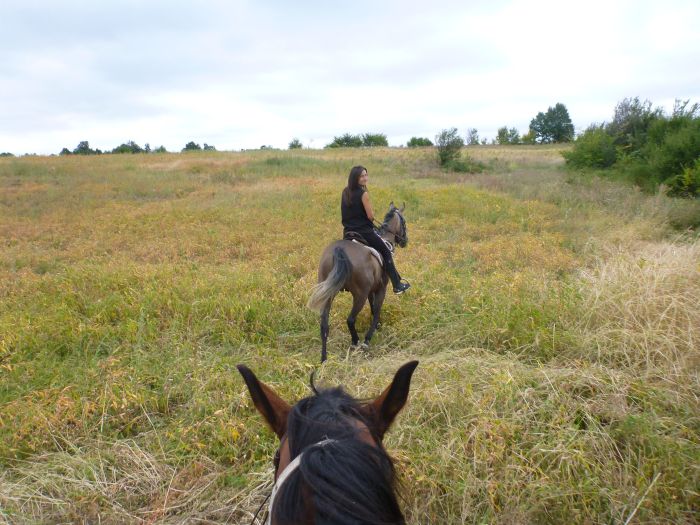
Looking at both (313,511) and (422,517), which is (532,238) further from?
(313,511)

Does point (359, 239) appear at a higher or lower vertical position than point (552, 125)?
lower

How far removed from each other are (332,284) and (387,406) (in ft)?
12.0

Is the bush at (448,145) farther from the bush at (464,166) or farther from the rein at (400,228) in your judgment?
the rein at (400,228)

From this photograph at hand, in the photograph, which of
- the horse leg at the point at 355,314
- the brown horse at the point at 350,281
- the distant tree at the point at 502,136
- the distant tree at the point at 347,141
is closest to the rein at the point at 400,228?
the brown horse at the point at 350,281

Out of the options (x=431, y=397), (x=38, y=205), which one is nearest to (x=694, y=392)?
(x=431, y=397)

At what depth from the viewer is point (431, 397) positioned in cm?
337

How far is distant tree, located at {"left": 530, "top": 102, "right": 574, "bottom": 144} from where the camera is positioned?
69250 mm

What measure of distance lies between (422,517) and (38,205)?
1702 cm

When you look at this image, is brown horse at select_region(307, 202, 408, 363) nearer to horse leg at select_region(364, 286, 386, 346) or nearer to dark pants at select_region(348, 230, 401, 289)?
horse leg at select_region(364, 286, 386, 346)

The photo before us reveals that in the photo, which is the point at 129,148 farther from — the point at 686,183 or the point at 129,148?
the point at 686,183

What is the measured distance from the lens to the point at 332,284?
516cm

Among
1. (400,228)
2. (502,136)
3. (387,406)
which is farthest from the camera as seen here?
(502,136)

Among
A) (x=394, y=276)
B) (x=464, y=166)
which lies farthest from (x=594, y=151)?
(x=394, y=276)

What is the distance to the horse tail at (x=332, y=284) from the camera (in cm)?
517
